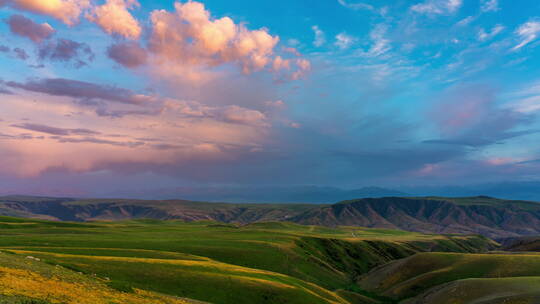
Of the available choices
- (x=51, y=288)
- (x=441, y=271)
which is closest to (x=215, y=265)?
(x=51, y=288)

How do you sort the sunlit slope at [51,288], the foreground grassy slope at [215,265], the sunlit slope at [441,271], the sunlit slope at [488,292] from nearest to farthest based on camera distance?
the sunlit slope at [51,288]
the sunlit slope at [488,292]
the foreground grassy slope at [215,265]
the sunlit slope at [441,271]

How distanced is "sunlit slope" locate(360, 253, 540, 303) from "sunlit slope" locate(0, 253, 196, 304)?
76959 millimetres

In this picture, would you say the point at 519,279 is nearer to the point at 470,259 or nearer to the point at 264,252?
the point at 470,259

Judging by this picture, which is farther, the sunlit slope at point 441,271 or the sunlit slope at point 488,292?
the sunlit slope at point 441,271

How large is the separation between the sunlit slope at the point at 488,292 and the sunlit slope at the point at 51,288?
52094 mm

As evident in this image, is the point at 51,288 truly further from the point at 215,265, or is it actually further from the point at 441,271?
the point at 441,271

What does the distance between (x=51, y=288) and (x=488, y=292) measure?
7221 centimetres

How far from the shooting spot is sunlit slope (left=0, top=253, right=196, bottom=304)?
28.3 meters

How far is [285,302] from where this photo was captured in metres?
60.9

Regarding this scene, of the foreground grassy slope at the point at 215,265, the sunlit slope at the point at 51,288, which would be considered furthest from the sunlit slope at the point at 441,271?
the sunlit slope at the point at 51,288

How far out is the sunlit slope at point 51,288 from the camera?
92.8 feet

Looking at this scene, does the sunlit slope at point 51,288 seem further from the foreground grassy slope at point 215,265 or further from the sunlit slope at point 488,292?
the sunlit slope at point 488,292

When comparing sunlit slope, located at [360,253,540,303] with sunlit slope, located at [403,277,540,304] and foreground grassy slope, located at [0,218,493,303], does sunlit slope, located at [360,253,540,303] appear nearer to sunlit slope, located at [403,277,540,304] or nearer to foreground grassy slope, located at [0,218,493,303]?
foreground grassy slope, located at [0,218,493,303]

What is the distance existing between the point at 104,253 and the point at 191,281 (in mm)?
29639
